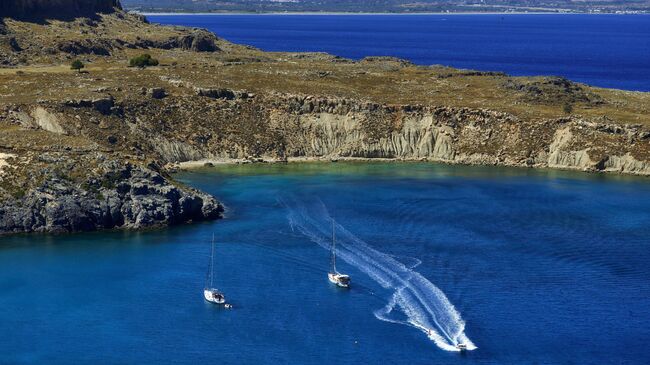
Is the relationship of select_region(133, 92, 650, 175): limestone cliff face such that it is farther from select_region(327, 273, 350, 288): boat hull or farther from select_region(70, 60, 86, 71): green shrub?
select_region(327, 273, 350, 288): boat hull

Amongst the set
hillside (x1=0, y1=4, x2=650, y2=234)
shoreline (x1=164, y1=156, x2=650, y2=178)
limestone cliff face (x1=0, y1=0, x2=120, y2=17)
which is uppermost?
limestone cliff face (x1=0, y1=0, x2=120, y2=17)

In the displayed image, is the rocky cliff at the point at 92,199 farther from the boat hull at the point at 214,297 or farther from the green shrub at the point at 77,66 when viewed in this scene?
the green shrub at the point at 77,66

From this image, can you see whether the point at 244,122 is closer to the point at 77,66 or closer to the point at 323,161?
the point at 323,161

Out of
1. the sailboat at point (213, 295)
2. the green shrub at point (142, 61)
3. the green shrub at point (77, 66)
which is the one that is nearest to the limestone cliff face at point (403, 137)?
the green shrub at point (142, 61)

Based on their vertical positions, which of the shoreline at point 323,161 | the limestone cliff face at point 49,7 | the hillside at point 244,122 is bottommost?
the shoreline at point 323,161

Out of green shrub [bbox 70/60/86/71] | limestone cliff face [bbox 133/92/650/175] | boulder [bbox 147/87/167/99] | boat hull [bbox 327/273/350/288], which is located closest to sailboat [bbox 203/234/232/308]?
boat hull [bbox 327/273/350/288]
